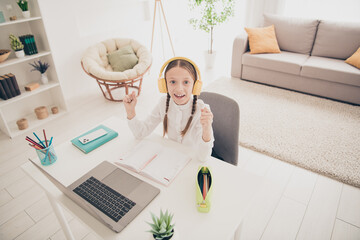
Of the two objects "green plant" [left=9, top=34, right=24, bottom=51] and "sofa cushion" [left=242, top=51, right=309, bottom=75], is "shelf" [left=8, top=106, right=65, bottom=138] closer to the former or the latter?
"green plant" [left=9, top=34, right=24, bottom=51]

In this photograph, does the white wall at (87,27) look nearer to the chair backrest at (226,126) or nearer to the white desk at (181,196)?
the white desk at (181,196)

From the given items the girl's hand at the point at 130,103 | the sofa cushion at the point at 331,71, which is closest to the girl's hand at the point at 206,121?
the girl's hand at the point at 130,103

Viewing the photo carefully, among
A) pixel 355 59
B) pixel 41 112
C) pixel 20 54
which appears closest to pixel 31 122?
pixel 41 112

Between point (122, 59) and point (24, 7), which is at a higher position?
point (24, 7)

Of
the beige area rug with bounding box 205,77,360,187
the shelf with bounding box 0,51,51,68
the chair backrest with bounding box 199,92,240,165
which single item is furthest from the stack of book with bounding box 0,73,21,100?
the beige area rug with bounding box 205,77,360,187

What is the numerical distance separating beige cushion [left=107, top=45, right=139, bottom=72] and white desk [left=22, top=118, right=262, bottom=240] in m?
2.00

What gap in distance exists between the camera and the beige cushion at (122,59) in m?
3.20

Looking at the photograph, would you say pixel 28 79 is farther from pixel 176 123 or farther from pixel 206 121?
pixel 206 121

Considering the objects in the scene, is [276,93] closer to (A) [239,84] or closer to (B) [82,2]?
(A) [239,84]

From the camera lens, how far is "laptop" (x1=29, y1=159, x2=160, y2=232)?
3.14 feet

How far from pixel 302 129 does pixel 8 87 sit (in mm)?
3018

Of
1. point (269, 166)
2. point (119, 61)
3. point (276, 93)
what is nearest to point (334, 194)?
point (269, 166)

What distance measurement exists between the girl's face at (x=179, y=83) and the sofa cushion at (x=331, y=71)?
8.00 ft

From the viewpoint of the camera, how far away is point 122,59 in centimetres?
322
